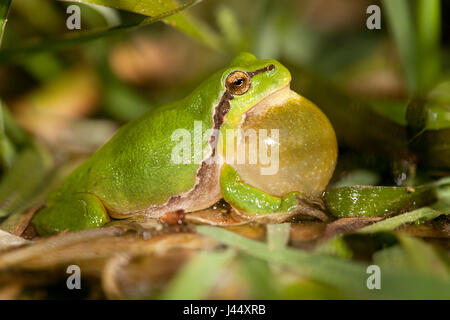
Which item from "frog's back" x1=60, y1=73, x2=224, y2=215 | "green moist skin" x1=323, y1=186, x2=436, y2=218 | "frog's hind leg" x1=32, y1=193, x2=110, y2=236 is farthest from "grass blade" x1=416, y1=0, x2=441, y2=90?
"frog's hind leg" x1=32, y1=193, x2=110, y2=236

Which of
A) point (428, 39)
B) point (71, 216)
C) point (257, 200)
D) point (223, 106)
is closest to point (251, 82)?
point (223, 106)

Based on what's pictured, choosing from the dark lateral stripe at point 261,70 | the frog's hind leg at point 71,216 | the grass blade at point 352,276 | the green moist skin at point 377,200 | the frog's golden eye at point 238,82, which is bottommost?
the grass blade at point 352,276

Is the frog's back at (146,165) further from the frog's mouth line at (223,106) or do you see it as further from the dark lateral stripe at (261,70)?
the dark lateral stripe at (261,70)

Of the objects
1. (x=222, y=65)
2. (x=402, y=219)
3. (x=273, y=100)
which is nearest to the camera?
(x=402, y=219)

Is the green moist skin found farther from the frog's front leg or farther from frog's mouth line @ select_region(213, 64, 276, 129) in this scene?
frog's mouth line @ select_region(213, 64, 276, 129)

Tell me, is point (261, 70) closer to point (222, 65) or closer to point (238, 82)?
point (238, 82)

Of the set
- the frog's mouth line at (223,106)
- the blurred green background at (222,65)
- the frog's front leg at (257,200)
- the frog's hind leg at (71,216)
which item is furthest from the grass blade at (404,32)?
the frog's hind leg at (71,216)
